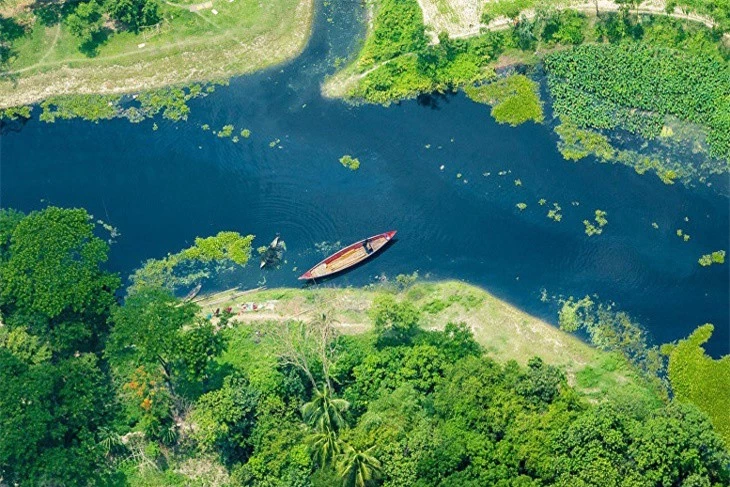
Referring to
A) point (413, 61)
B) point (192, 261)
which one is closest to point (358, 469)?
point (192, 261)

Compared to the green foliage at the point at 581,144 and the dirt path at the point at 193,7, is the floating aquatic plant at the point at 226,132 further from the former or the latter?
the green foliage at the point at 581,144

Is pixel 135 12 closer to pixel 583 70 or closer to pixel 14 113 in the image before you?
pixel 14 113

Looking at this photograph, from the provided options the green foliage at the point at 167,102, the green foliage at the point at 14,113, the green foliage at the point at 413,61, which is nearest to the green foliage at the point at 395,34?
the green foliage at the point at 413,61

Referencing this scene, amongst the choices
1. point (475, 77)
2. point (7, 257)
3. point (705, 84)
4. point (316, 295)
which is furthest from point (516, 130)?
point (7, 257)

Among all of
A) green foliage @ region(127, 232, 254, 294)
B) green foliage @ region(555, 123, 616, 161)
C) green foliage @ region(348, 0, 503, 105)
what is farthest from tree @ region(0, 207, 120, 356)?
green foliage @ region(555, 123, 616, 161)

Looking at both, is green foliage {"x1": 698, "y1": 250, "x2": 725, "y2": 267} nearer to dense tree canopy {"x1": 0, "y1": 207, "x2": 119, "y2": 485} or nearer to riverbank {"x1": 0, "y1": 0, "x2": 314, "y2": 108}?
riverbank {"x1": 0, "y1": 0, "x2": 314, "y2": 108}

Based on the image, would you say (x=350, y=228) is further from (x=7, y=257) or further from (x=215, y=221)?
(x=7, y=257)
